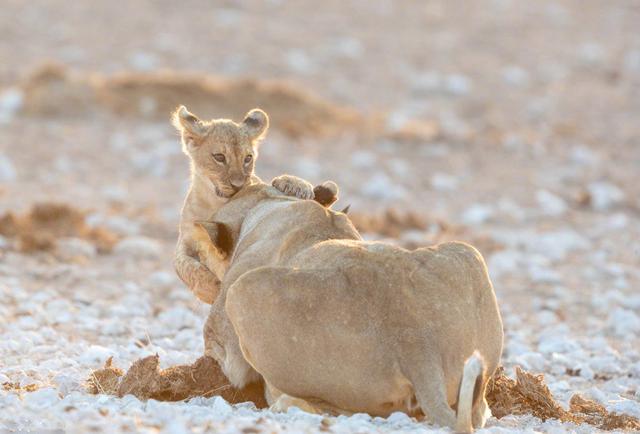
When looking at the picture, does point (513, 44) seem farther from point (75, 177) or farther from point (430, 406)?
point (430, 406)

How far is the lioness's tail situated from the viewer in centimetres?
564

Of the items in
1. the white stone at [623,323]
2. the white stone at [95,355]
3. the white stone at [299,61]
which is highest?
the white stone at [95,355]

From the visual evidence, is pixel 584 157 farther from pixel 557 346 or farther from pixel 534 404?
pixel 534 404

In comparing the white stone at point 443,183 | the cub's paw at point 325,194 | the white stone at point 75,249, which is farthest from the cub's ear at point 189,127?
the white stone at point 443,183

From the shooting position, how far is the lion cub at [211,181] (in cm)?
749

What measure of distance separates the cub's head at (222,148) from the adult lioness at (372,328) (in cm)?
172

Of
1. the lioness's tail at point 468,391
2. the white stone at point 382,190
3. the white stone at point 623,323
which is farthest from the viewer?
the white stone at point 382,190

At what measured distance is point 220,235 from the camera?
726 cm

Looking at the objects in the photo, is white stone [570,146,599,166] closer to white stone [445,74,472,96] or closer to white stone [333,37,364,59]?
white stone [445,74,472,96]

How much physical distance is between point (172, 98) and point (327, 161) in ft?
9.67

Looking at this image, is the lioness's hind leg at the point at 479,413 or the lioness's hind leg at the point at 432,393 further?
the lioness's hind leg at the point at 479,413

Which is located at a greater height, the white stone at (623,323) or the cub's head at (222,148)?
the cub's head at (222,148)

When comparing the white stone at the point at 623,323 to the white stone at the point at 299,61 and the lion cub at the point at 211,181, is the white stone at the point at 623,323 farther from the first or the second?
the white stone at the point at 299,61

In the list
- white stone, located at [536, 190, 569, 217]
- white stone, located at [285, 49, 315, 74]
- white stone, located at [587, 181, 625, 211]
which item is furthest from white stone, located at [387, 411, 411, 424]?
white stone, located at [285, 49, 315, 74]
